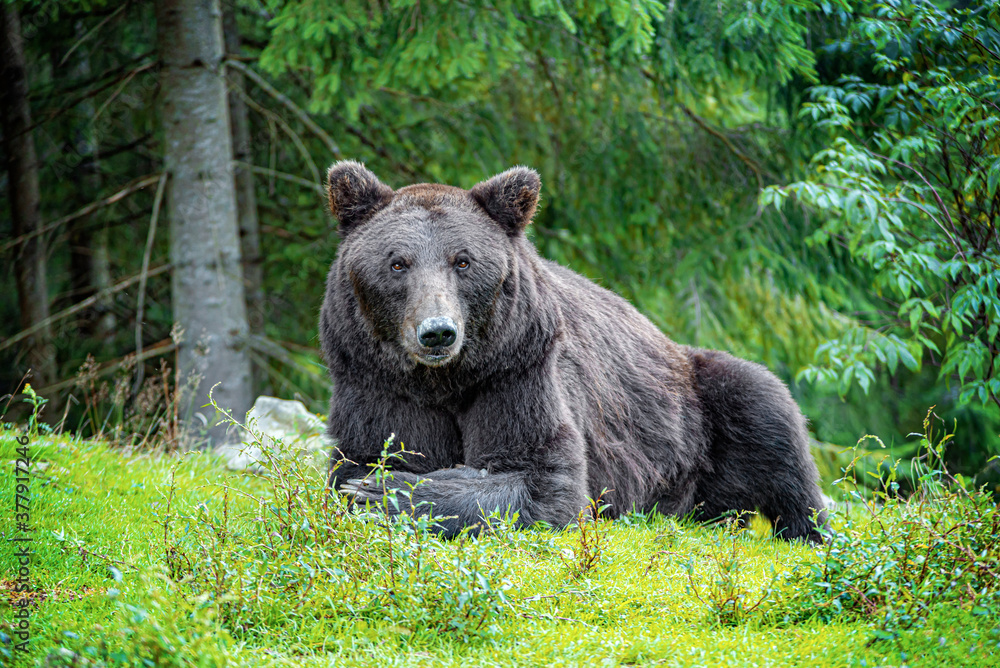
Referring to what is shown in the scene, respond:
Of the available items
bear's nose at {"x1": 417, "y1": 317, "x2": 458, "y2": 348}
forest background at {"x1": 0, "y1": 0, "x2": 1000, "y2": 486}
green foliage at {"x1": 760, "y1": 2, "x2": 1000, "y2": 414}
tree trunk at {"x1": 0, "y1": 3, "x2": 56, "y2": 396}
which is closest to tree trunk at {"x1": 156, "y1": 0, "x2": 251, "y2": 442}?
forest background at {"x1": 0, "y1": 0, "x2": 1000, "y2": 486}

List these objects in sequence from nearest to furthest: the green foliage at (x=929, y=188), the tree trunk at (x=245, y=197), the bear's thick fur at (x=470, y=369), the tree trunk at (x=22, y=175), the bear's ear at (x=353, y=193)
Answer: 1. the bear's thick fur at (x=470, y=369)
2. the bear's ear at (x=353, y=193)
3. the green foliage at (x=929, y=188)
4. the tree trunk at (x=245, y=197)
5. the tree trunk at (x=22, y=175)

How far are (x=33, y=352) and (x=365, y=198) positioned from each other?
7.24 meters

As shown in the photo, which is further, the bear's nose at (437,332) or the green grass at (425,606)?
the bear's nose at (437,332)

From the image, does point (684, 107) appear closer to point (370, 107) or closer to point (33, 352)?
point (370, 107)

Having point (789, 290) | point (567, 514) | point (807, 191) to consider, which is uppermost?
point (807, 191)

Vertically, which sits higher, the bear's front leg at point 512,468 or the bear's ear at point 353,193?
the bear's ear at point 353,193

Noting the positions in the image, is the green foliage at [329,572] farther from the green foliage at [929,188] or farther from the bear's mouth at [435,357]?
the green foliage at [929,188]

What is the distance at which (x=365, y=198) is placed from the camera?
16.9 feet

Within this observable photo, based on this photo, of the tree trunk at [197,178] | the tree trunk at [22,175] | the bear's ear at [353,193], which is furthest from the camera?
the tree trunk at [22,175]

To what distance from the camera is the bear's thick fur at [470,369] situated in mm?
4570

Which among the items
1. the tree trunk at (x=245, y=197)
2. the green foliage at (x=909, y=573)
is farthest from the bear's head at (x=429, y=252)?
the tree trunk at (x=245, y=197)

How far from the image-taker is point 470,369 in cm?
481

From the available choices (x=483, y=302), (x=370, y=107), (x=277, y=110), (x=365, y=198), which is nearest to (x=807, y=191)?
(x=483, y=302)

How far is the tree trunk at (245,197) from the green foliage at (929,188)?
21.9 feet
